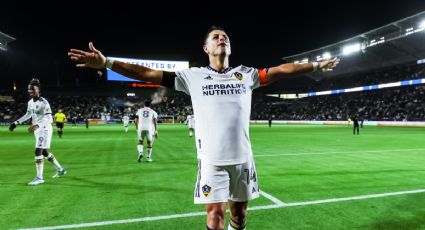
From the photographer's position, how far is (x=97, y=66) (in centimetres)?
306

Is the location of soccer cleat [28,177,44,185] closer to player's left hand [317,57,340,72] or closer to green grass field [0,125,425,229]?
green grass field [0,125,425,229]

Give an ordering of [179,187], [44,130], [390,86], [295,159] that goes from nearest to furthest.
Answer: [179,187], [44,130], [295,159], [390,86]

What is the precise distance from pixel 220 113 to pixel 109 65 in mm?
1200

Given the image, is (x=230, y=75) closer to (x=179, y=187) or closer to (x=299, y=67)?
(x=299, y=67)

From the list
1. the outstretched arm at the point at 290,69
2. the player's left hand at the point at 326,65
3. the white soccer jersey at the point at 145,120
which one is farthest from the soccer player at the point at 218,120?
the white soccer jersey at the point at 145,120

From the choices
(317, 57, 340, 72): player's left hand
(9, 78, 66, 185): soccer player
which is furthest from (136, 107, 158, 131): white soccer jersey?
(317, 57, 340, 72): player's left hand

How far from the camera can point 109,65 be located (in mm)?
3076

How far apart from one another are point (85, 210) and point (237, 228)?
3.88 metres

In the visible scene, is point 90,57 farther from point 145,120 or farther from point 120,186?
Answer: point 145,120

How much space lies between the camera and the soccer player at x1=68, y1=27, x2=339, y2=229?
2.90m

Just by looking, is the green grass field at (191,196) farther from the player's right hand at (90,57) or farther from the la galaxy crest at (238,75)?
Answer: the player's right hand at (90,57)

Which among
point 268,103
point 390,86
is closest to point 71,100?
point 268,103

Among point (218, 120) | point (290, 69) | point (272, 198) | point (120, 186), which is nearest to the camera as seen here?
point (218, 120)

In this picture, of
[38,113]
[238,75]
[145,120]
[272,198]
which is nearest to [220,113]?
[238,75]
